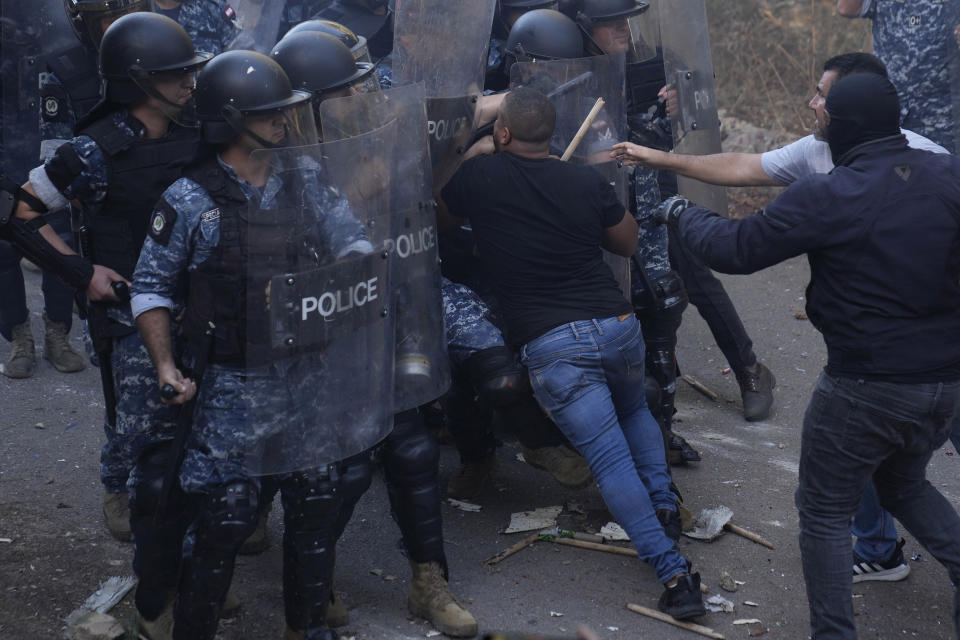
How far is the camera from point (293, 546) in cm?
344

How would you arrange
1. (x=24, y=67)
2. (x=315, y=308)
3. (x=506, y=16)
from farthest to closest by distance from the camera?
(x=24, y=67)
(x=506, y=16)
(x=315, y=308)

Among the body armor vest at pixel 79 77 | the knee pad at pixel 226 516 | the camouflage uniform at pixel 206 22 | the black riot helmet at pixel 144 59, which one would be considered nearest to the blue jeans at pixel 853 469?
the knee pad at pixel 226 516

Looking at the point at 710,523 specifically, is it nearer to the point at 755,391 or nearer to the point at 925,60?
the point at 755,391

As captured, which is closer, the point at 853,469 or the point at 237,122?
the point at 237,122

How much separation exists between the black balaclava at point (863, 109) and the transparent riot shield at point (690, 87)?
160cm

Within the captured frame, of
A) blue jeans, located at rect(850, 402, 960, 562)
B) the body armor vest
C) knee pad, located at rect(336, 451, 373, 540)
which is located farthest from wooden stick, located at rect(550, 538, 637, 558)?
the body armor vest

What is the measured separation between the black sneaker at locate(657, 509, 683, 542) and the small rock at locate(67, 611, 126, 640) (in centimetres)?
198

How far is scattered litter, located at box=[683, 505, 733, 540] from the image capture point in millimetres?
4488

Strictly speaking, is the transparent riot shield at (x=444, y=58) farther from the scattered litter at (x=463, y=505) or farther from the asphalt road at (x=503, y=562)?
the asphalt road at (x=503, y=562)

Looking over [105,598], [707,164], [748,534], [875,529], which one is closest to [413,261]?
[707,164]

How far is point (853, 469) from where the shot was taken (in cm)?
337

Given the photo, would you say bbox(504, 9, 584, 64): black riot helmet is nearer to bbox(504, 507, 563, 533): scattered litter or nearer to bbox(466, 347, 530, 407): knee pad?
bbox(466, 347, 530, 407): knee pad

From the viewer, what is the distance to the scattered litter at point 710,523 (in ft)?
14.7

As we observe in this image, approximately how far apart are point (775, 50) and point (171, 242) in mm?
9173
